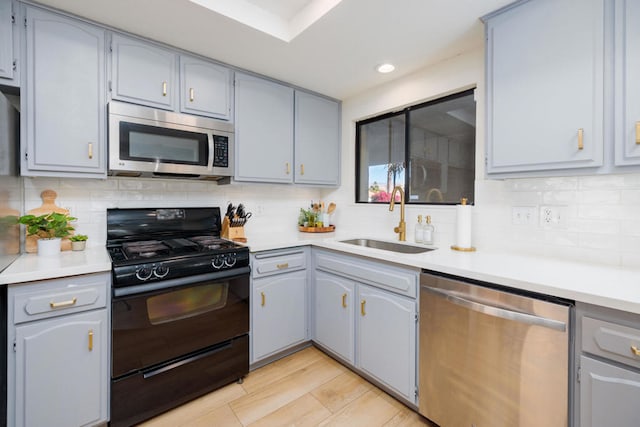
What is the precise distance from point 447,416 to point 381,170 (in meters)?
1.98

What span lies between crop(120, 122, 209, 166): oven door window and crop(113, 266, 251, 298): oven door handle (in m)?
0.80

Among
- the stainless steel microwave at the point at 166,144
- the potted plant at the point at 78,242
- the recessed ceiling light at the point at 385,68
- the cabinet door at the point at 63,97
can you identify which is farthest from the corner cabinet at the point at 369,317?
the cabinet door at the point at 63,97

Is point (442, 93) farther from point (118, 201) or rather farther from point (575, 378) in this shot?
point (118, 201)

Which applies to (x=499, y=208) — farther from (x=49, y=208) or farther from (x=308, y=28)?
(x=49, y=208)

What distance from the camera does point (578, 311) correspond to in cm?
108

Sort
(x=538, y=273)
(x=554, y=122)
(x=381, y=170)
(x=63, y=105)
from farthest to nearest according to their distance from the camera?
(x=381, y=170), (x=63, y=105), (x=554, y=122), (x=538, y=273)

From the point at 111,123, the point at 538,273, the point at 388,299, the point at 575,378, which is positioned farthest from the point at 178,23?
the point at 575,378

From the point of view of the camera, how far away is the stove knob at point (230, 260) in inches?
74.1

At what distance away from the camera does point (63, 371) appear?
4.58 ft

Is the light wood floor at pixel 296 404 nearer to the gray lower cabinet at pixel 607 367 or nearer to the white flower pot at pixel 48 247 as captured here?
the gray lower cabinet at pixel 607 367

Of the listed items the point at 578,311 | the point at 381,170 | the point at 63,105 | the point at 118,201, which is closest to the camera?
the point at 578,311

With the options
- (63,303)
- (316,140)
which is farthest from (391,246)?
(63,303)

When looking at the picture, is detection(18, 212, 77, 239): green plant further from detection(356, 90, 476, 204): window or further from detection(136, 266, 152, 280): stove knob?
detection(356, 90, 476, 204): window

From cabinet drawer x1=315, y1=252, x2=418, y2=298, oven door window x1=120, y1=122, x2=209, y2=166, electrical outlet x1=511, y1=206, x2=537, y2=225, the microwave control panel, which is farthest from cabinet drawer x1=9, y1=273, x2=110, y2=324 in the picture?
electrical outlet x1=511, y1=206, x2=537, y2=225
